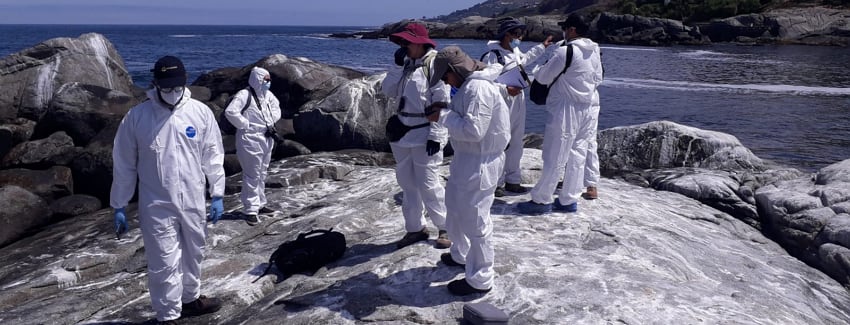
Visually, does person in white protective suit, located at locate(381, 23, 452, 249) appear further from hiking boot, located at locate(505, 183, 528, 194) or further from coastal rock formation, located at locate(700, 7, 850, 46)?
coastal rock formation, located at locate(700, 7, 850, 46)

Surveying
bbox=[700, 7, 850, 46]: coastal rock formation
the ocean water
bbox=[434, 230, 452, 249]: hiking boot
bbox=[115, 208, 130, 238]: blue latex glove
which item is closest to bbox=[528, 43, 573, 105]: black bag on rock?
bbox=[434, 230, 452, 249]: hiking boot

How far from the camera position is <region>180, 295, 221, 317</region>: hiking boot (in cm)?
585

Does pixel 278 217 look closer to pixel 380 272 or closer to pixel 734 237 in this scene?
pixel 380 272

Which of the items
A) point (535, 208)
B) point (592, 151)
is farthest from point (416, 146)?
point (592, 151)

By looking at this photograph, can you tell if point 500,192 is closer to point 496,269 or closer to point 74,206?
point 496,269

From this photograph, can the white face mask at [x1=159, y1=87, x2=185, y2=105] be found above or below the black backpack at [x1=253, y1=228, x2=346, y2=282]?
above

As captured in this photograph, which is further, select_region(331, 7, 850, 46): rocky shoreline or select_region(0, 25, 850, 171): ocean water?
select_region(331, 7, 850, 46): rocky shoreline

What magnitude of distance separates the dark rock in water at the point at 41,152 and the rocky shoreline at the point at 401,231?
0.04 meters

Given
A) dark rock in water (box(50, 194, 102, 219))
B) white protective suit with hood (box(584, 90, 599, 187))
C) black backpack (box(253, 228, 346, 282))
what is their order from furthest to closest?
1. dark rock in water (box(50, 194, 102, 219))
2. white protective suit with hood (box(584, 90, 599, 187))
3. black backpack (box(253, 228, 346, 282))

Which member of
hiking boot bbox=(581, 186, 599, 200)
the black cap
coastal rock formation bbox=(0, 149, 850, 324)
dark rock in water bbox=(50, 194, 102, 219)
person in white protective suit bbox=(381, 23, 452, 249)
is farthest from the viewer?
dark rock in water bbox=(50, 194, 102, 219)

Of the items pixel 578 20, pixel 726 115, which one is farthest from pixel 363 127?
pixel 726 115

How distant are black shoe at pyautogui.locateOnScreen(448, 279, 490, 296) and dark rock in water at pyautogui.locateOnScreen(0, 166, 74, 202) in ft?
29.5

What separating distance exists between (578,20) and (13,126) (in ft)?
44.2

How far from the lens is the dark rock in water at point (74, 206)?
1117 cm
